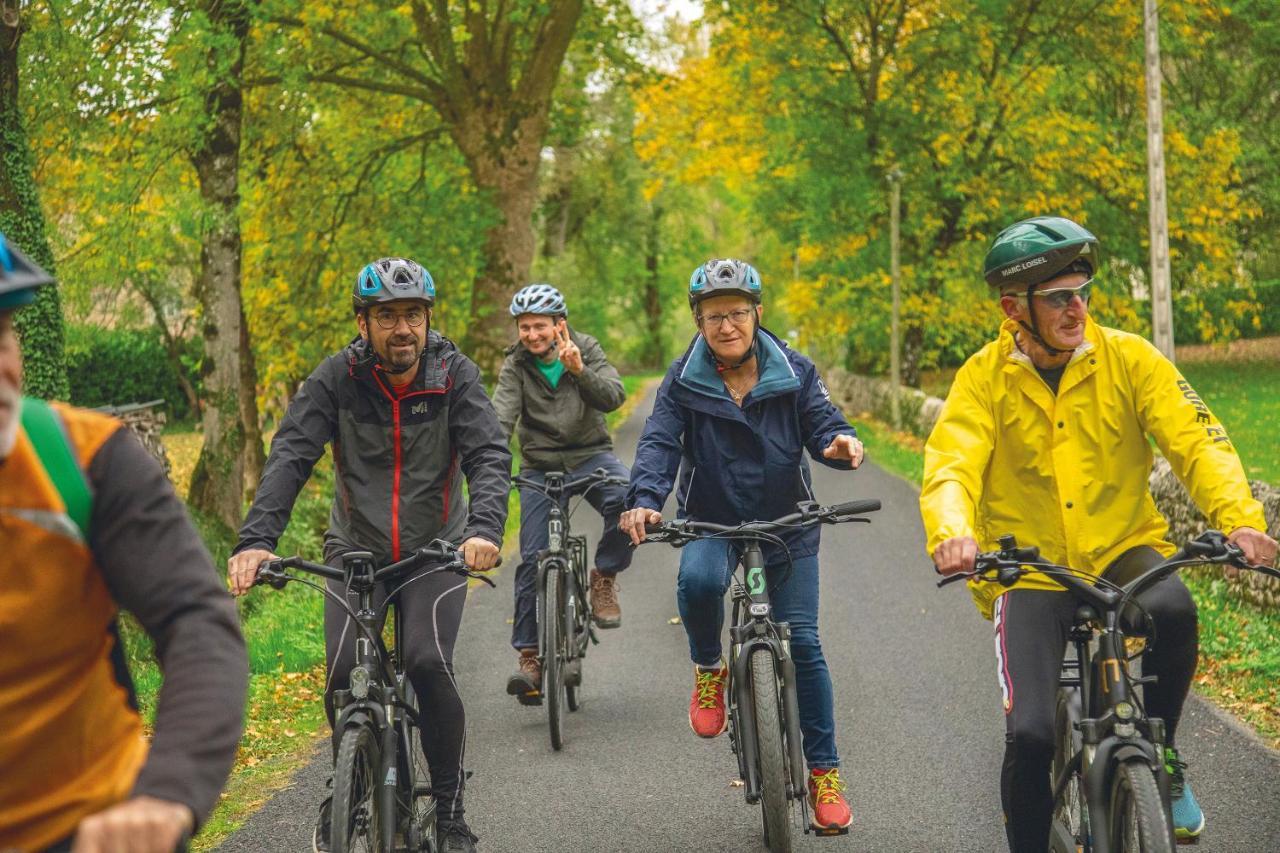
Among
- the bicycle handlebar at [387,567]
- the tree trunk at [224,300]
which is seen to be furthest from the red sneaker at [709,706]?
the tree trunk at [224,300]

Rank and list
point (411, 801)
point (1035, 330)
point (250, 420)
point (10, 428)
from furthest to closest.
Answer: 1. point (250, 420)
2. point (411, 801)
3. point (1035, 330)
4. point (10, 428)

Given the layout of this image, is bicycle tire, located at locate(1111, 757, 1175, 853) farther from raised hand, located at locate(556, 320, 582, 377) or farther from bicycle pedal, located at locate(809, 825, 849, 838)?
raised hand, located at locate(556, 320, 582, 377)

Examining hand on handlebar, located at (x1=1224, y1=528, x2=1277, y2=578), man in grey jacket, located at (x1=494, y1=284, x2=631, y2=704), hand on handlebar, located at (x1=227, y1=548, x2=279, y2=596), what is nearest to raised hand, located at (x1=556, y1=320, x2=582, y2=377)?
man in grey jacket, located at (x1=494, y1=284, x2=631, y2=704)

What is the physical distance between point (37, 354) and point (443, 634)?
22.7 ft

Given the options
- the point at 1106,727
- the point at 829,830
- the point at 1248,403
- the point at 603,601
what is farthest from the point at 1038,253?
the point at 1248,403

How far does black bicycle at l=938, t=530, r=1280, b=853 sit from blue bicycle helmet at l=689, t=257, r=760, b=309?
65.2 inches

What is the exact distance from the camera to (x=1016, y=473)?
4352 mm

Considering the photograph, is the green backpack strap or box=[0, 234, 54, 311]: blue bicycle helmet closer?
box=[0, 234, 54, 311]: blue bicycle helmet

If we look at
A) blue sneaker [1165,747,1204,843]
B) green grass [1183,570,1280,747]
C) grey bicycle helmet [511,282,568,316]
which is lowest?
green grass [1183,570,1280,747]

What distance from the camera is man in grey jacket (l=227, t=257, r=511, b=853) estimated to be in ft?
15.2

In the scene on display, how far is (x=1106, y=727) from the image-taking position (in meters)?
3.69

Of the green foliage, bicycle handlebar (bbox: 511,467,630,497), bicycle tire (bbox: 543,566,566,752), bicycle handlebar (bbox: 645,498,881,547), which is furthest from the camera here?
the green foliage

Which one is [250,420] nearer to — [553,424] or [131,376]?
[553,424]

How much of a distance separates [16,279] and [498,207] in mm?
19693
